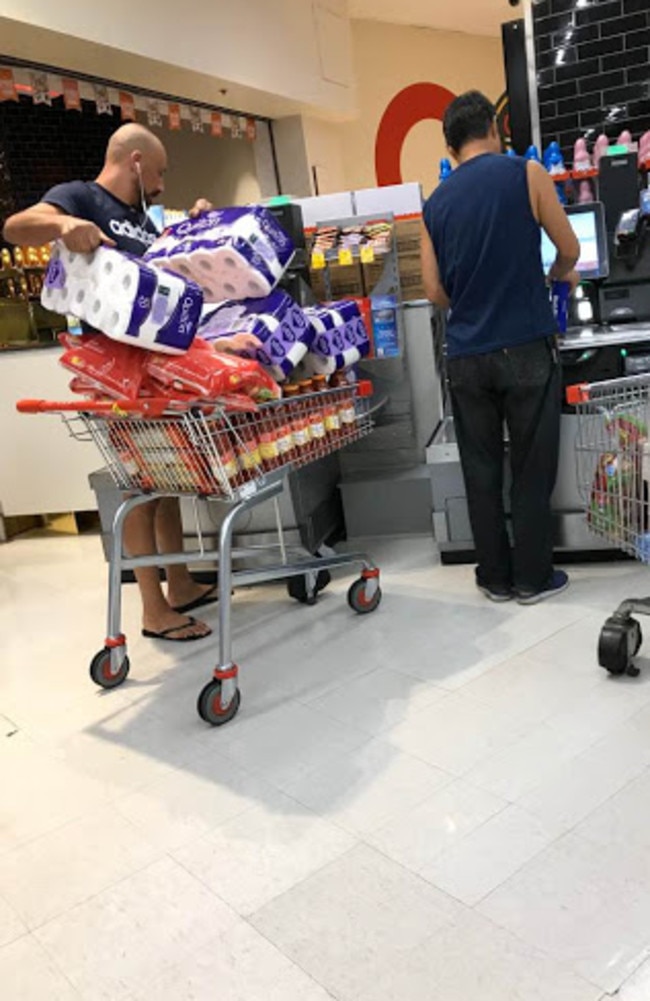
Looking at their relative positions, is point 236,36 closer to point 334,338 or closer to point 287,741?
point 334,338

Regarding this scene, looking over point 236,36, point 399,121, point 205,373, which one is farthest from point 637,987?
point 399,121

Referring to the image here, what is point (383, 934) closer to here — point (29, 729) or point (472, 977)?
point (472, 977)

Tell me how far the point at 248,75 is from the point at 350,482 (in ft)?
13.5

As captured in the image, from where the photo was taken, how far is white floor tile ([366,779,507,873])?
6.13 ft

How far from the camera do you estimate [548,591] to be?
321 centimetres

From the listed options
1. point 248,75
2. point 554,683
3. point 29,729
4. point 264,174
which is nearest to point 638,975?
point 554,683

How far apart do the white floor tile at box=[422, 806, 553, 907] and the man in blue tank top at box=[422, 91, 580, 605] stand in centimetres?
133

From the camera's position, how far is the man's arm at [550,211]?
2.91 metres

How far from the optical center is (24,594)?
4.07 m

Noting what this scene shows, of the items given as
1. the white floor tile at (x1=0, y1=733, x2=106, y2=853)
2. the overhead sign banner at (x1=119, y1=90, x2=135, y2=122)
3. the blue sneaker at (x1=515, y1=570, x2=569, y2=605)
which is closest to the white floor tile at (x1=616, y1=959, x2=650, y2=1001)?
the white floor tile at (x1=0, y1=733, x2=106, y2=853)

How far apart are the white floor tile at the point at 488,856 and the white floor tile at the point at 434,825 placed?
0.02 meters

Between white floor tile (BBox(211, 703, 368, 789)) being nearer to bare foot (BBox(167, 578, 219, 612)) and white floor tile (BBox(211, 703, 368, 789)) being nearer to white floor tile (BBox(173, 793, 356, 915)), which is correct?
white floor tile (BBox(173, 793, 356, 915))

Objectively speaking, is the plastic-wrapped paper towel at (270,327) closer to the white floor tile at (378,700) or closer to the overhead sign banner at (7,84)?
the white floor tile at (378,700)

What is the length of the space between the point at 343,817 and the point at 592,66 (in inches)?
149
